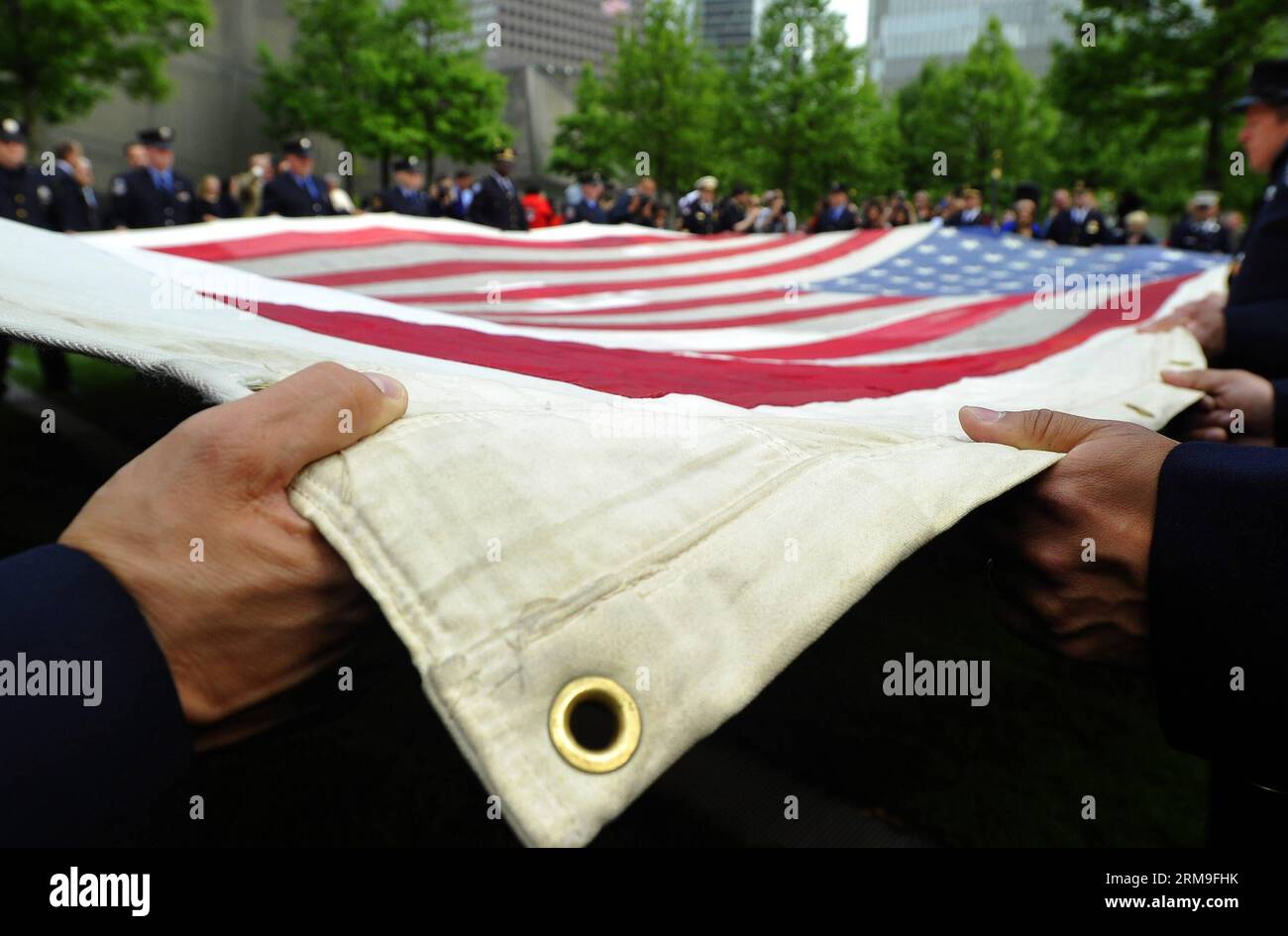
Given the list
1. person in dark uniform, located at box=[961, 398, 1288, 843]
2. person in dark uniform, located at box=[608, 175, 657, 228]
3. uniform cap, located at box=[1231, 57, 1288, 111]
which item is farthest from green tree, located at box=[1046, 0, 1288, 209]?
person in dark uniform, located at box=[961, 398, 1288, 843]

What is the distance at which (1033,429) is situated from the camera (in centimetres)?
91

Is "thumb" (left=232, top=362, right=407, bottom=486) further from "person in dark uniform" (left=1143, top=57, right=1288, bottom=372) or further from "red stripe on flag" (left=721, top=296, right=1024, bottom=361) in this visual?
"person in dark uniform" (left=1143, top=57, right=1288, bottom=372)

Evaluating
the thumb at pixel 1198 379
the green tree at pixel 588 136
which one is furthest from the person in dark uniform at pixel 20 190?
the green tree at pixel 588 136

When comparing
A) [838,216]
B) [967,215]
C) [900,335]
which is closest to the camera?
[900,335]

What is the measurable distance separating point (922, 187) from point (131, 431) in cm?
2794

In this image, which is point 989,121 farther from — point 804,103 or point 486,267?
point 486,267

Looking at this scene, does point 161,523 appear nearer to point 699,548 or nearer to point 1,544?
point 699,548

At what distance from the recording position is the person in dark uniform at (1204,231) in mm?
9938

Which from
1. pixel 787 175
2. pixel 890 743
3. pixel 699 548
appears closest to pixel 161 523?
pixel 699 548

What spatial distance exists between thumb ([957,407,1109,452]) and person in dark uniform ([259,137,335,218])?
23.6 feet

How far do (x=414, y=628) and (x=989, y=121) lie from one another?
27674 mm

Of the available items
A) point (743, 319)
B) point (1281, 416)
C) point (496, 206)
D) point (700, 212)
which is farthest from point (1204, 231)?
point (1281, 416)

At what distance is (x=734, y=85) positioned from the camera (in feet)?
68.2

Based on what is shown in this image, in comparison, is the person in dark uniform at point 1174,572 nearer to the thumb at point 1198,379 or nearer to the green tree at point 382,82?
the thumb at point 1198,379
